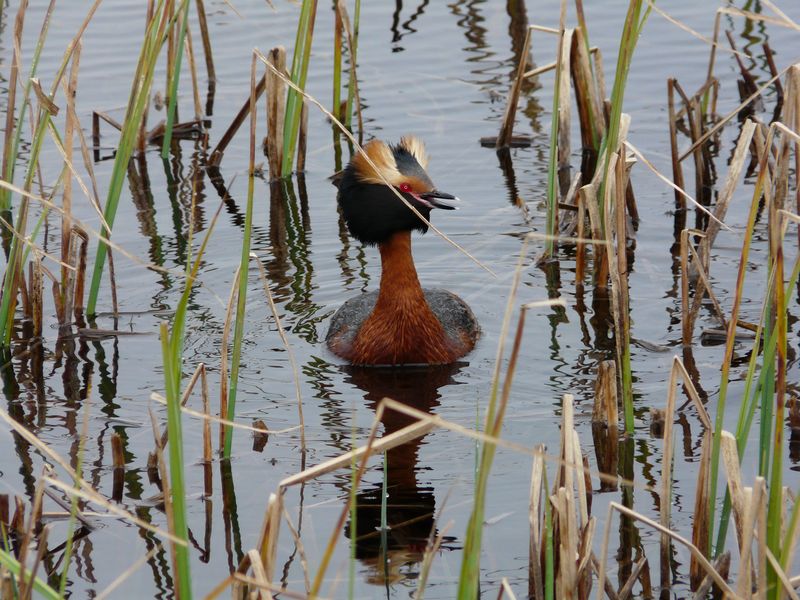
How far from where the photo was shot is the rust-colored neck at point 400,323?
7.50m

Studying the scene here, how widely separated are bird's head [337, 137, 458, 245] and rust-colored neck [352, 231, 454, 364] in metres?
0.12

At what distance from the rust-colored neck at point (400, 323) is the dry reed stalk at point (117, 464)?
83.8 inches

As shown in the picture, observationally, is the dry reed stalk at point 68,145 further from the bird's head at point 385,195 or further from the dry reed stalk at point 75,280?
the bird's head at point 385,195

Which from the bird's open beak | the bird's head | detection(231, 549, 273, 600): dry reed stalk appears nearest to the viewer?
detection(231, 549, 273, 600): dry reed stalk

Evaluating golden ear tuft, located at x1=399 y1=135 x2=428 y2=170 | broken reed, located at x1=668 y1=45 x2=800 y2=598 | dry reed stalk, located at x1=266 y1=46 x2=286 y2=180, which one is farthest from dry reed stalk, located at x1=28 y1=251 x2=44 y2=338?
broken reed, located at x1=668 y1=45 x2=800 y2=598

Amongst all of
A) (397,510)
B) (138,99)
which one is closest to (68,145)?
(138,99)

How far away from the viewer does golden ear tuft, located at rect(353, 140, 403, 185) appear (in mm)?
7438

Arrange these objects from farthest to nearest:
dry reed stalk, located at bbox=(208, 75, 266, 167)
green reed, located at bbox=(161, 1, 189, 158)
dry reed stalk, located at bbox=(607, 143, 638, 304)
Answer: dry reed stalk, located at bbox=(208, 75, 266, 167)
green reed, located at bbox=(161, 1, 189, 158)
dry reed stalk, located at bbox=(607, 143, 638, 304)

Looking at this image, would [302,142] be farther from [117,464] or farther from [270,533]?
[270,533]

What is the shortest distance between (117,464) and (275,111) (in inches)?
174

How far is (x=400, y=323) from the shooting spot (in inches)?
295

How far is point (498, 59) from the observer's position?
12203 millimetres

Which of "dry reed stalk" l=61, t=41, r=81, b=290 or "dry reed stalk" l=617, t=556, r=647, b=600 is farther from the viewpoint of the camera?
"dry reed stalk" l=61, t=41, r=81, b=290

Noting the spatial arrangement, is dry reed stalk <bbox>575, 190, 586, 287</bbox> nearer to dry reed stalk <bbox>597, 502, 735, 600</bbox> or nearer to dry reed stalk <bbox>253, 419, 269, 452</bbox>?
dry reed stalk <bbox>253, 419, 269, 452</bbox>
